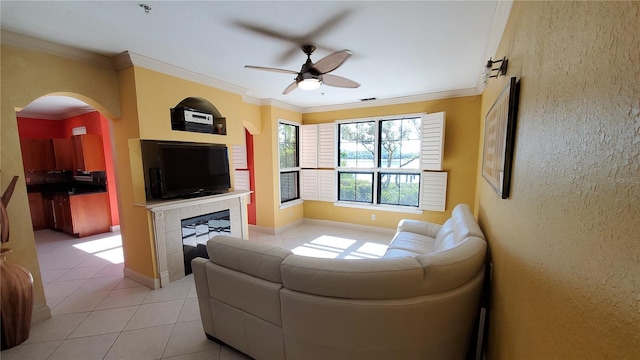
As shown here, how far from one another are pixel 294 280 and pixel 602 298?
115 centimetres

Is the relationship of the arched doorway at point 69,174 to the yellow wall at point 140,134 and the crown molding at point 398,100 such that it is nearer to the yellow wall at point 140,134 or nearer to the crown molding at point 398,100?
the yellow wall at point 140,134

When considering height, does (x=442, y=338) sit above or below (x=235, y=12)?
below

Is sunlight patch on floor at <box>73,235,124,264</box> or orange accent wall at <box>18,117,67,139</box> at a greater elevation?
orange accent wall at <box>18,117,67,139</box>

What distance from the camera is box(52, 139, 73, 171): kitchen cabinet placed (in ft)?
15.0

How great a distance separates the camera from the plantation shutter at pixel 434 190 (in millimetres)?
3779

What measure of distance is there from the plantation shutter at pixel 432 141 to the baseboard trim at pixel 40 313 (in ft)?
15.7

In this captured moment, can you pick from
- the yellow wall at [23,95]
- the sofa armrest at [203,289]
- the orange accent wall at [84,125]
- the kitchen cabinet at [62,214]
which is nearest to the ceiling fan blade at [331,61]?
the sofa armrest at [203,289]

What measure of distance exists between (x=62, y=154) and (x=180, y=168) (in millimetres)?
4015

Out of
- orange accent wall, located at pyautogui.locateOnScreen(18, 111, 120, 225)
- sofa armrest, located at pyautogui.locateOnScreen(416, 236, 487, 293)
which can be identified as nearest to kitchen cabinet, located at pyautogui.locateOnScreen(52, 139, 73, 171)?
orange accent wall, located at pyautogui.locateOnScreen(18, 111, 120, 225)

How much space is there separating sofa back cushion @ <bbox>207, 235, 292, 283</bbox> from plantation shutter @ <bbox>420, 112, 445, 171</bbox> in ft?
10.2

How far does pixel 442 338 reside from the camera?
1.29 metres

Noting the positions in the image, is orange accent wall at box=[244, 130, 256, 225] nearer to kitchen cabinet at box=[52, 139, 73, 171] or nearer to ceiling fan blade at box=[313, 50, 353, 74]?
ceiling fan blade at box=[313, 50, 353, 74]

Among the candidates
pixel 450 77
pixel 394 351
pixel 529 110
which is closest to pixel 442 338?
pixel 394 351

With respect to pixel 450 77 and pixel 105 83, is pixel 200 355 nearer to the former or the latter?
pixel 105 83
